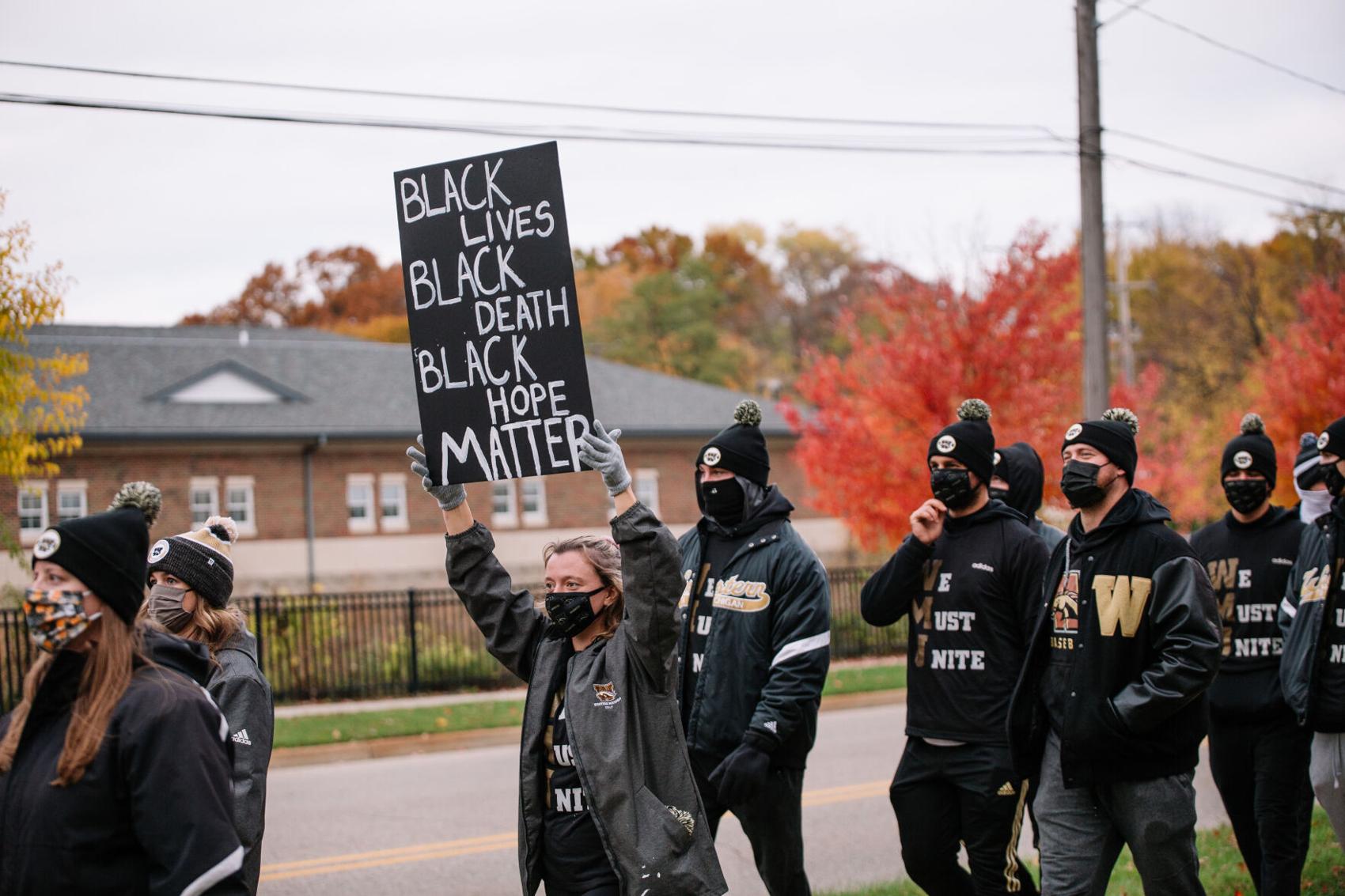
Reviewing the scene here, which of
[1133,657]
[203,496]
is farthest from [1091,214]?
[203,496]

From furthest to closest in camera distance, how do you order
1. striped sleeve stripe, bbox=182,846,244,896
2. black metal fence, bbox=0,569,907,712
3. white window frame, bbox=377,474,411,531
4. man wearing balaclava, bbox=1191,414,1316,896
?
white window frame, bbox=377,474,411,531, black metal fence, bbox=0,569,907,712, man wearing balaclava, bbox=1191,414,1316,896, striped sleeve stripe, bbox=182,846,244,896

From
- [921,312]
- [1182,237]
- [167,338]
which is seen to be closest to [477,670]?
[921,312]

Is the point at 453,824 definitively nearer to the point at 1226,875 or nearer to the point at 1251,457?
the point at 1226,875

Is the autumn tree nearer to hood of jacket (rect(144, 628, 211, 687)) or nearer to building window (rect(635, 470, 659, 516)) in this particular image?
hood of jacket (rect(144, 628, 211, 687))

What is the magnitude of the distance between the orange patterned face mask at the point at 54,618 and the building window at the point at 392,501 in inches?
1191

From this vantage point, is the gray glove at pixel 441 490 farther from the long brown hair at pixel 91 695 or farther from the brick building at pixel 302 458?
the brick building at pixel 302 458

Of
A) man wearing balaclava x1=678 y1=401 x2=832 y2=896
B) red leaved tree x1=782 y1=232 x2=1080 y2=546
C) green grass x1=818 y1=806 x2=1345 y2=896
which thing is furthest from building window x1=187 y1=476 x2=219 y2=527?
man wearing balaclava x1=678 y1=401 x2=832 y2=896

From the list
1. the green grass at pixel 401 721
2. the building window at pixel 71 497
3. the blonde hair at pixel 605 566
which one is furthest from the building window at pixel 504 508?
the blonde hair at pixel 605 566

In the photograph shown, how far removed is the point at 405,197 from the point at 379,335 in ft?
165

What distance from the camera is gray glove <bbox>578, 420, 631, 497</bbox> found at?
4.09 meters

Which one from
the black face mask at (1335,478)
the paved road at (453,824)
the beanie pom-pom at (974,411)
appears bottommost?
the paved road at (453,824)

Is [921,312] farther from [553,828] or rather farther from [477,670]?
[553,828]

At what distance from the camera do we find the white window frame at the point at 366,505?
1271 inches

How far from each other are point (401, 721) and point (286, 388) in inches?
787
